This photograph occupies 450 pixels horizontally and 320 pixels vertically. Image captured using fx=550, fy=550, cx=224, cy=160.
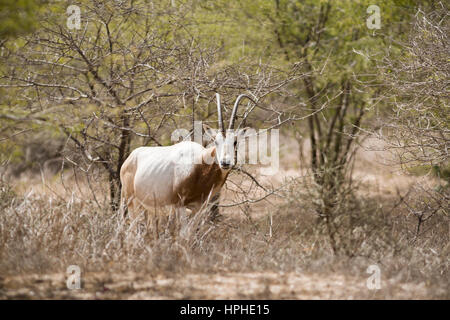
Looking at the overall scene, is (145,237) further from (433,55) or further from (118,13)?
(433,55)

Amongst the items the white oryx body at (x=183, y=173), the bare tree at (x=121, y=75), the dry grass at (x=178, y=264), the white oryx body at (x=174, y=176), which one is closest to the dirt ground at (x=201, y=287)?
the dry grass at (x=178, y=264)

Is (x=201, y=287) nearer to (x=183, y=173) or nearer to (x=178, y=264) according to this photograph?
(x=178, y=264)

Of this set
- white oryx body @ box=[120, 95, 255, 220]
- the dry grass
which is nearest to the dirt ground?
the dry grass

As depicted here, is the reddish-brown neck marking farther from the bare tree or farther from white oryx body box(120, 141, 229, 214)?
the bare tree

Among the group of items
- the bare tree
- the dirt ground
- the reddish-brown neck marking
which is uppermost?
the bare tree

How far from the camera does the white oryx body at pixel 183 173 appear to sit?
743 centimetres

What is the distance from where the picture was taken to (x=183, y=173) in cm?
768

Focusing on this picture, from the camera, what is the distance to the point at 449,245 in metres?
7.72

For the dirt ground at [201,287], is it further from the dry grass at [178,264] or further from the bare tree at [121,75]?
Answer: the bare tree at [121,75]

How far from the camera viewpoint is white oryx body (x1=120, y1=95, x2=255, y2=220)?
743 centimetres

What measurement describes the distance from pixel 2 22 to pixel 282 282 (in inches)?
Answer: 163

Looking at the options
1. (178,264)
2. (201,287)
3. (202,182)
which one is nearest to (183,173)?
(202,182)
